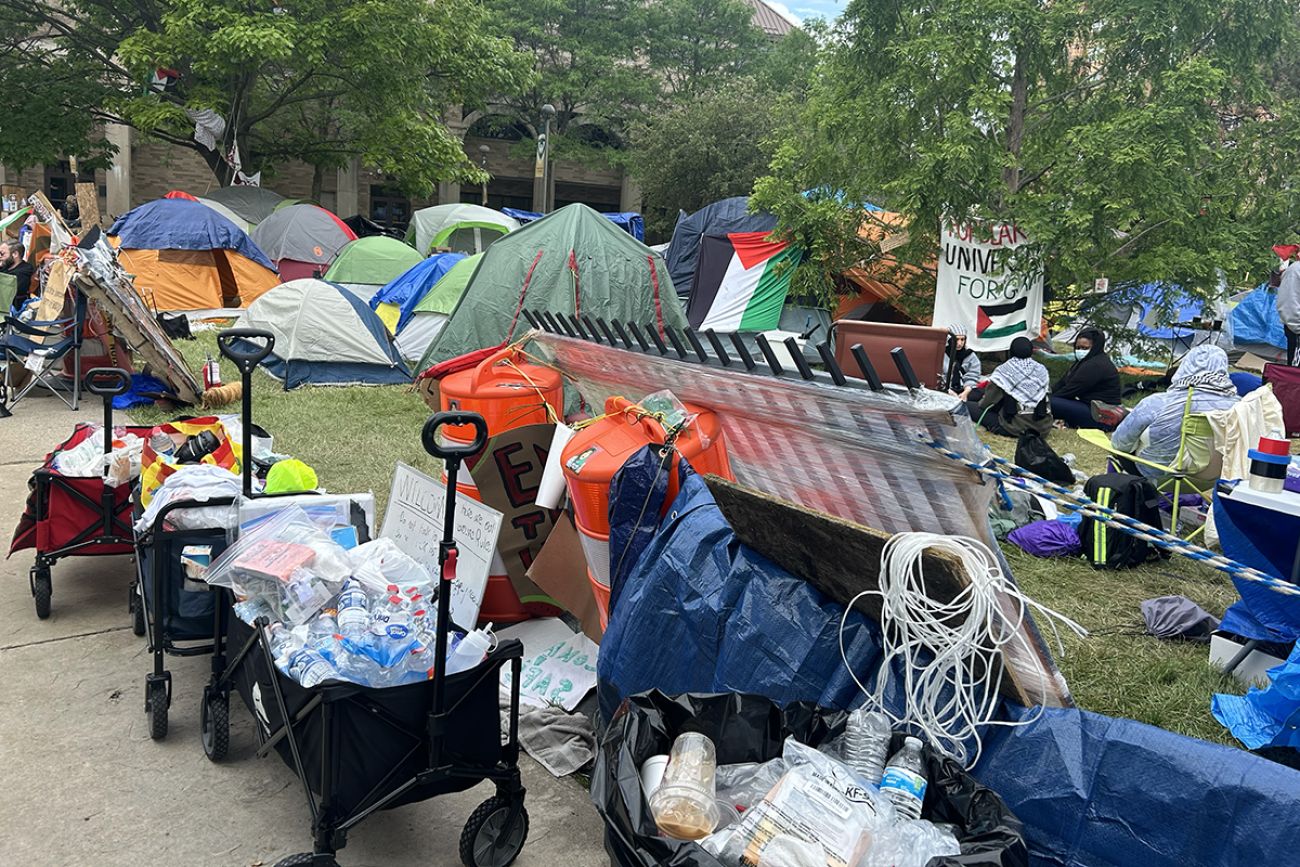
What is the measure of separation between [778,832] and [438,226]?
2036 cm

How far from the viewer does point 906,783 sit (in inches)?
81.4

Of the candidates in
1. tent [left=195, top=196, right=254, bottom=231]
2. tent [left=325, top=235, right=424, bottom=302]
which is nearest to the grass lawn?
tent [left=325, top=235, right=424, bottom=302]

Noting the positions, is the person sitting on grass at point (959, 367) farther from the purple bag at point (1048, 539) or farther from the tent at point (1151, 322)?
the purple bag at point (1048, 539)

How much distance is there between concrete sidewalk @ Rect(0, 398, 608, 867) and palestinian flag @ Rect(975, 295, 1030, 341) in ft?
31.3

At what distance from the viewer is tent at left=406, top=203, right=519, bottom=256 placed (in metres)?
20.3

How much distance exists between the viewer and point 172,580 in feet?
11.0

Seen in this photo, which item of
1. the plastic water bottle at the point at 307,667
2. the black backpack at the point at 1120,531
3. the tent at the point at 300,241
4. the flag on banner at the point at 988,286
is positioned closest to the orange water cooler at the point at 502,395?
the plastic water bottle at the point at 307,667

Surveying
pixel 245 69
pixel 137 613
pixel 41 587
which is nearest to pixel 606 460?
pixel 137 613

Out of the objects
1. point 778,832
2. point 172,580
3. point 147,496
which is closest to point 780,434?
point 778,832

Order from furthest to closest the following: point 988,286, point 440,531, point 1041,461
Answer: point 988,286, point 1041,461, point 440,531

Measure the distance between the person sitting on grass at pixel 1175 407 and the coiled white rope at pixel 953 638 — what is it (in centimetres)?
468

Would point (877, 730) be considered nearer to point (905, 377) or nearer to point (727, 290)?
point (905, 377)

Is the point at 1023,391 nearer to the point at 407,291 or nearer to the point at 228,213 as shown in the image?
the point at 407,291

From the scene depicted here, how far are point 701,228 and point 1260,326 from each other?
8.65m
